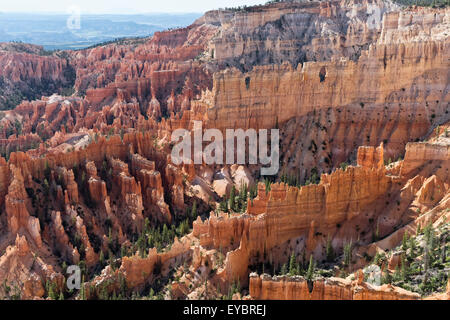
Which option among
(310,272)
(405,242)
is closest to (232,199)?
(310,272)

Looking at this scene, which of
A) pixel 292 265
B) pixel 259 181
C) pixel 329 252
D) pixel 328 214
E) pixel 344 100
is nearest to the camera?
pixel 292 265

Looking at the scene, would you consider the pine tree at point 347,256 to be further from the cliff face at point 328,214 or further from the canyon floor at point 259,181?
the cliff face at point 328,214

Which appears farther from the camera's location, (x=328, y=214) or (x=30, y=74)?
(x=30, y=74)

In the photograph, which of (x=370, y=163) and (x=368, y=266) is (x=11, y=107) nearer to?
(x=370, y=163)

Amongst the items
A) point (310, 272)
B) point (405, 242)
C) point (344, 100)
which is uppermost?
point (344, 100)

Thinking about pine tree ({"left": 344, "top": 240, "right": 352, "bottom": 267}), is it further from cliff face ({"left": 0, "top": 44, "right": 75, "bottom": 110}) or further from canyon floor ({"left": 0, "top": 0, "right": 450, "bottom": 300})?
cliff face ({"left": 0, "top": 44, "right": 75, "bottom": 110})

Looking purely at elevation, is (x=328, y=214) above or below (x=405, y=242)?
below

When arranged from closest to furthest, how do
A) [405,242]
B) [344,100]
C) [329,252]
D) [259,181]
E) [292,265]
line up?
[405,242] → [292,265] → [329,252] → [259,181] → [344,100]

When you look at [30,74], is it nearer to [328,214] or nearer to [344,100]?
[344,100]

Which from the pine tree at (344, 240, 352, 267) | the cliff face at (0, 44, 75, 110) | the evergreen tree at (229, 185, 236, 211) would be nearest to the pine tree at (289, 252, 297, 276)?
the pine tree at (344, 240, 352, 267)
